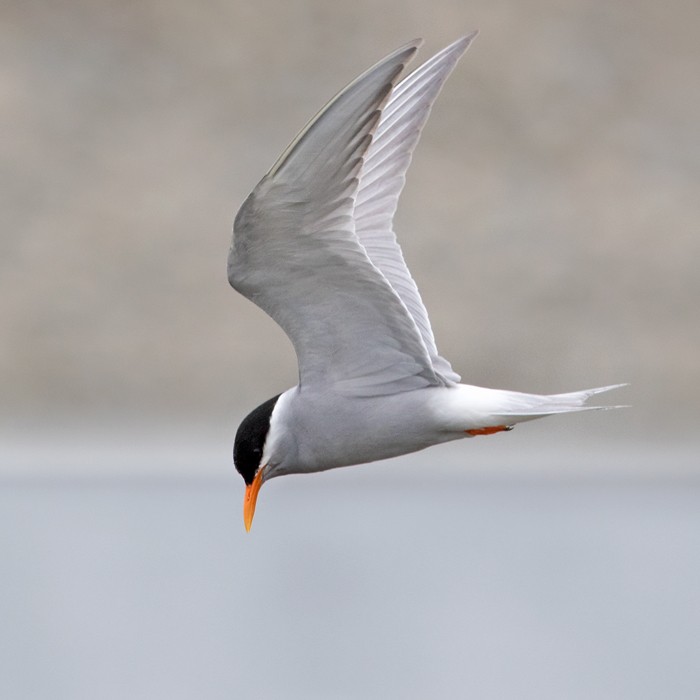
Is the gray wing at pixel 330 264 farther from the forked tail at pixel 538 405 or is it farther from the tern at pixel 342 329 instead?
the forked tail at pixel 538 405

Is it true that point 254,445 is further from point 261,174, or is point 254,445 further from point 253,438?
point 261,174

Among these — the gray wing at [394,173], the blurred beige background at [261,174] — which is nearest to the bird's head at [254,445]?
the gray wing at [394,173]

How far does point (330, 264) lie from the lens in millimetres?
2486

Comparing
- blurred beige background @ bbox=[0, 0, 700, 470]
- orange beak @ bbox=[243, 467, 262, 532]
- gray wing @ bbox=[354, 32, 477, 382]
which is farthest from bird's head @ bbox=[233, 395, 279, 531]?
blurred beige background @ bbox=[0, 0, 700, 470]

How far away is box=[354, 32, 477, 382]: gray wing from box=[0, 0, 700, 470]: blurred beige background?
4771 millimetres

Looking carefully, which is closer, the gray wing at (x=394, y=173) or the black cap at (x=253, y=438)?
the black cap at (x=253, y=438)

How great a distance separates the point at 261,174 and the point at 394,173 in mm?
5499

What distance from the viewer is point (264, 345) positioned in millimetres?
8133

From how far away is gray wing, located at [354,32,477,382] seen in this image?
2812 millimetres

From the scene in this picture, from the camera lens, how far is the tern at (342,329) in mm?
2391

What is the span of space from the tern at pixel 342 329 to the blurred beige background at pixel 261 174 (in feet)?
16.3

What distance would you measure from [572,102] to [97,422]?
3.11 meters

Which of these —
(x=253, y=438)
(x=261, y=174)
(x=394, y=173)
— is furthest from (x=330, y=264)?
(x=261, y=174)

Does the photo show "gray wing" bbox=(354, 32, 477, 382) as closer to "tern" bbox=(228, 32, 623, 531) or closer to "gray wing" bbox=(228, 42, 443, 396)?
"tern" bbox=(228, 32, 623, 531)
